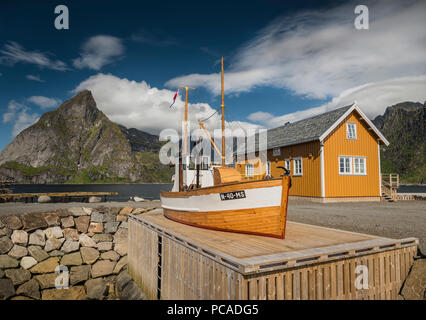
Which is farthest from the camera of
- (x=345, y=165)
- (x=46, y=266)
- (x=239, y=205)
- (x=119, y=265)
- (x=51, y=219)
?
(x=345, y=165)

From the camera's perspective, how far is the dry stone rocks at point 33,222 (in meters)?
15.7

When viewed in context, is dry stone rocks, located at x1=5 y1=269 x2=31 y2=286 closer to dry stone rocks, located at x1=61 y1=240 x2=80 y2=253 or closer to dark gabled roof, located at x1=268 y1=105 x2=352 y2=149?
dry stone rocks, located at x1=61 y1=240 x2=80 y2=253

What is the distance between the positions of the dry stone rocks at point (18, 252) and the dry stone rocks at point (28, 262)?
1.54 ft

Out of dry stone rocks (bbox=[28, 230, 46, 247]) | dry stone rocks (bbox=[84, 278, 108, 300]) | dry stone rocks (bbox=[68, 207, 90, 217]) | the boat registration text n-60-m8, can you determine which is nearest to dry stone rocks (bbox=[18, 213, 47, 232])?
dry stone rocks (bbox=[28, 230, 46, 247])

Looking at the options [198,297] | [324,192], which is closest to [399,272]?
[198,297]

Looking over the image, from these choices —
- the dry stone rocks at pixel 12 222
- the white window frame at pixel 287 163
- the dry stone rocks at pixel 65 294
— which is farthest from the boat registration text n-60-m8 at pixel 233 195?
the white window frame at pixel 287 163

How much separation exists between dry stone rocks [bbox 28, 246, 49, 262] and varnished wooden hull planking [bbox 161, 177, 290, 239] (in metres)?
9.72

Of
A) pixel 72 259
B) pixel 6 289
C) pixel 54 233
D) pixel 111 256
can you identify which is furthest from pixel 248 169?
pixel 6 289

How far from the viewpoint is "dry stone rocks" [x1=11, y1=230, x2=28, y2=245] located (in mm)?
14906

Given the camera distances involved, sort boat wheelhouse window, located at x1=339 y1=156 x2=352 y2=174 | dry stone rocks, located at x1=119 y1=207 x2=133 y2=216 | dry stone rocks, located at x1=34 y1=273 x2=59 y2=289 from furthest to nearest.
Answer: boat wheelhouse window, located at x1=339 y1=156 x2=352 y2=174
dry stone rocks, located at x1=119 y1=207 x2=133 y2=216
dry stone rocks, located at x1=34 y1=273 x2=59 y2=289

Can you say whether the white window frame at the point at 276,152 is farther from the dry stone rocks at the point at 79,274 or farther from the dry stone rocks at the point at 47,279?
the dry stone rocks at the point at 47,279

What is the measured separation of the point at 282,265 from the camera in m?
5.46

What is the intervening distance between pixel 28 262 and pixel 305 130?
24.0 metres

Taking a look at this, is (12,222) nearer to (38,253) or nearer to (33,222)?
(33,222)
